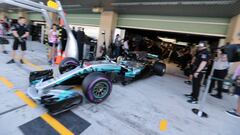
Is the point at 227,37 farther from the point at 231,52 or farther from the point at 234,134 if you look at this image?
the point at 234,134

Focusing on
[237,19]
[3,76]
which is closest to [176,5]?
[237,19]

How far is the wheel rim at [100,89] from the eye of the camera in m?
2.81

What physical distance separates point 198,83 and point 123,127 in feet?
6.85

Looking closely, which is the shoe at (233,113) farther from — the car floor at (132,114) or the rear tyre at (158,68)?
the rear tyre at (158,68)

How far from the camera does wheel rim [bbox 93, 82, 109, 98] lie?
2.81 metres

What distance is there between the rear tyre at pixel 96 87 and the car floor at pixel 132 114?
0.14 metres

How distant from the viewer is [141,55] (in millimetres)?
5523

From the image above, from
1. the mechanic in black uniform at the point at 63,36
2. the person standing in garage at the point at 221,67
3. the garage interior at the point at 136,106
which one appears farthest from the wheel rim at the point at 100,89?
the mechanic in black uniform at the point at 63,36

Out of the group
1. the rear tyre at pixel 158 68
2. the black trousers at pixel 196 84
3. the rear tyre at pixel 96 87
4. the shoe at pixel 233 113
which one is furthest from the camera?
the rear tyre at pixel 158 68

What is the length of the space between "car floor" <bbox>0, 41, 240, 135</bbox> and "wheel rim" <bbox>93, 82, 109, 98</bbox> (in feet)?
0.58

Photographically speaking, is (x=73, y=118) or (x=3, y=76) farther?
(x=3, y=76)

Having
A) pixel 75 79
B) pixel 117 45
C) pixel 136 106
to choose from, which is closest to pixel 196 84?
pixel 136 106

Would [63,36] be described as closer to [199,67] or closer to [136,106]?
[136,106]

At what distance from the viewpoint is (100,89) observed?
290 centimetres
